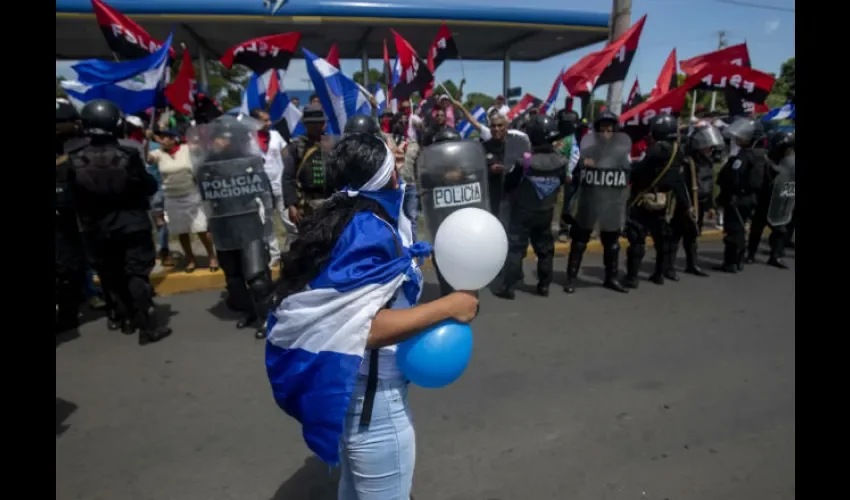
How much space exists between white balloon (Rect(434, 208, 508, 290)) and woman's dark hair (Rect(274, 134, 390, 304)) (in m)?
0.23

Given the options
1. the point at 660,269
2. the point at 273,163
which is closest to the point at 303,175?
the point at 273,163

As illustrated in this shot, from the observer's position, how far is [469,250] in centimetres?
170

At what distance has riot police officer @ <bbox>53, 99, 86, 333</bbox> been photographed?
4918 millimetres

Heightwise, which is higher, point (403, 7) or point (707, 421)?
point (403, 7)

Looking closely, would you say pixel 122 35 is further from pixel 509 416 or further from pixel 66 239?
pixel 509 416

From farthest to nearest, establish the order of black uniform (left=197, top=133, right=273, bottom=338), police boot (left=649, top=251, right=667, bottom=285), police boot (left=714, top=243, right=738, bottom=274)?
police boot (left=714, top=243, right=738, bottom=274) → police boot (left=649, top=251, right=667, bottom=285) → black uniform (left=197, top=133, right=273, bottom=338)

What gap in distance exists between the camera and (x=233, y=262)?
5.09 metres

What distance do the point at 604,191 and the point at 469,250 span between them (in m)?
4.80

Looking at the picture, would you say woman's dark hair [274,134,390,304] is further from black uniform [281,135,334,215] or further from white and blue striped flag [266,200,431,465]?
black uniform [281,135,334,215]

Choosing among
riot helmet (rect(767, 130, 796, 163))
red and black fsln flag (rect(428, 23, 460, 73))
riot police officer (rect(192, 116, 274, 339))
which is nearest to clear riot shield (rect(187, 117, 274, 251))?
riot police officer (rect(192, 116, 274, 339))

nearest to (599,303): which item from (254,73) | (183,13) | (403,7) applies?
(254,73)

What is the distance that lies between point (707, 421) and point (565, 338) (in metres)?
1.51

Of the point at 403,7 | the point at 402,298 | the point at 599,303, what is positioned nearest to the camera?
the point at 402,298
